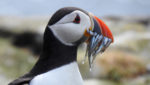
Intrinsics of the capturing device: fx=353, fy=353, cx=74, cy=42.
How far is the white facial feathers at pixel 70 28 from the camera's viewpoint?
6.70 feet

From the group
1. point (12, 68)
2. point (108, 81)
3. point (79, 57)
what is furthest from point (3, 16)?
point (108, 81)

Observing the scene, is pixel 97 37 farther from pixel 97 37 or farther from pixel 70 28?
pixel 70 28

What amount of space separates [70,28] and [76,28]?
0.04 metres

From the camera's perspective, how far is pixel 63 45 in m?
2.08

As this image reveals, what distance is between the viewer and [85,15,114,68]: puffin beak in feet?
6.95

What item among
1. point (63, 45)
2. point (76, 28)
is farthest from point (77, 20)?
point (63, 45)

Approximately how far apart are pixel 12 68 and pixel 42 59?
470 centimetres

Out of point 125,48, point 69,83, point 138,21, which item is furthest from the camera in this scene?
point 138,21

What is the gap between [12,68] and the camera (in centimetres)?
667

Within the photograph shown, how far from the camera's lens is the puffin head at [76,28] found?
6.71 feet

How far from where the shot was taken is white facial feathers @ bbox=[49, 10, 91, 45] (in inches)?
80.4

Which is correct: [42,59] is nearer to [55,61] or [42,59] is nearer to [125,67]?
[55,61]

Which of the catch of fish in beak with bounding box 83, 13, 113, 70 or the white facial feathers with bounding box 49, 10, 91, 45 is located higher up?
the white facial feathers with bounding box 49, 10, 91, 45

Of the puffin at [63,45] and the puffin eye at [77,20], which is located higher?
the puffin eye at [77,20]
